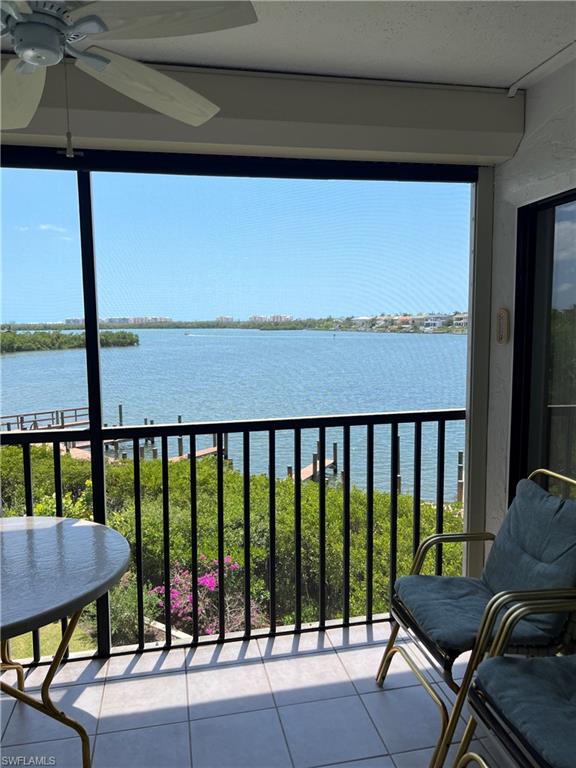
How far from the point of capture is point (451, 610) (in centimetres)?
195

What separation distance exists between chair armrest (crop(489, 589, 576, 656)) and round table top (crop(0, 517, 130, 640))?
1.20 metres

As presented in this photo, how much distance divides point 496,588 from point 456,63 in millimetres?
2230

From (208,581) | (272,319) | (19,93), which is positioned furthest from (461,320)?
(208,581)

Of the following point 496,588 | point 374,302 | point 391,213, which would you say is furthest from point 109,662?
point 391,213

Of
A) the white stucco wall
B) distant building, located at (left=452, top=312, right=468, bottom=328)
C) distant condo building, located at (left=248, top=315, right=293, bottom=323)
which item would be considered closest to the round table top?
the white stucco wall

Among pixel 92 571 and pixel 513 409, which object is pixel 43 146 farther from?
pixel 513 409

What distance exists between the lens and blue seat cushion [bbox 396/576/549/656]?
1.79m

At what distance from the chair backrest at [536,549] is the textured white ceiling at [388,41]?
71.0 inches

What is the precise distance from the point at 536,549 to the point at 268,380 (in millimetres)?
2988

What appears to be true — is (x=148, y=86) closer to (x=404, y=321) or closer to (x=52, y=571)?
(x=52, y=571)

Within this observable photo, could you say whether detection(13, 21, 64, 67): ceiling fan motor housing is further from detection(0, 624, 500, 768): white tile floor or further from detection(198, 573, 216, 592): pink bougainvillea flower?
detection(198, 573, 216, 592): pink bougainvillea flower

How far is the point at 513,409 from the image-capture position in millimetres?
2721

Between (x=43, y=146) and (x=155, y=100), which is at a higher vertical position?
(x=43, y=146)

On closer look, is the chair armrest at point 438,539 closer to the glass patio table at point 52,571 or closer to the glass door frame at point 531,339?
the glass door frame at point 531,339
